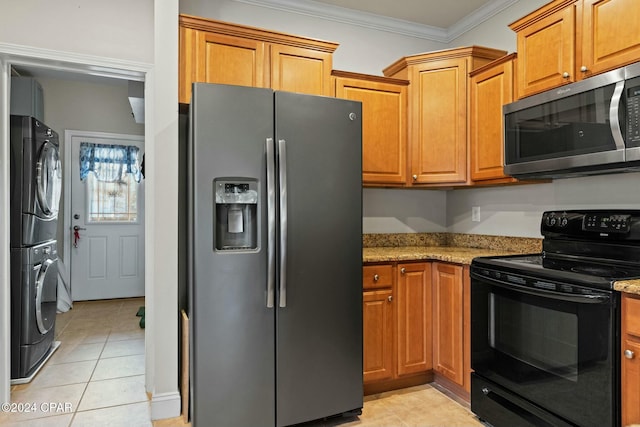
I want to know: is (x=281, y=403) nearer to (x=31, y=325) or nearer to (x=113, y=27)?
(x=31, y=325)

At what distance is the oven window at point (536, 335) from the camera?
1781mm

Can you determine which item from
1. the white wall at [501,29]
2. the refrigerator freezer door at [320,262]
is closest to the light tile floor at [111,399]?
the refrigerator freezer door at [320,262]

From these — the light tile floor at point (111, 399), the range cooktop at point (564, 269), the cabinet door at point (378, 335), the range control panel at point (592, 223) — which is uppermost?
the range control panel at point (592, 223)

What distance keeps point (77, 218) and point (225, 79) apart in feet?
13.2

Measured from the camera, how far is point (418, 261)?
2.66 m

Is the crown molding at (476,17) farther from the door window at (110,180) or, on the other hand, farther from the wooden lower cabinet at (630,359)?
the door window at (110,180)

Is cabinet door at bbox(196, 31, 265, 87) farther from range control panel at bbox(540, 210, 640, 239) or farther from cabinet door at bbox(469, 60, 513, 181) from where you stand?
range control panel at bbox(540, 210, 640, 239)

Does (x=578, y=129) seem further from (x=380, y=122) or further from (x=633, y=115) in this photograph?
(x=380, y=122)

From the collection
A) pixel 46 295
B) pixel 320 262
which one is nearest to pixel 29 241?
pixel 46 295

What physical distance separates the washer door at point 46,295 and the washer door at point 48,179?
420mm

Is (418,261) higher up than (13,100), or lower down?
lower down

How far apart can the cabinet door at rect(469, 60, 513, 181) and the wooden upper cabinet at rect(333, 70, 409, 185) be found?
1.60ft

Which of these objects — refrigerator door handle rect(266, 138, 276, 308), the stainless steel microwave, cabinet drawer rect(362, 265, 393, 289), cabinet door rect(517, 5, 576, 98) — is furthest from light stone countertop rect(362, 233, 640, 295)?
cabinet door rect(517, 5, 576, 98)

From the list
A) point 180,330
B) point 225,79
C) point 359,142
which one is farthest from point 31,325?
point 359,142
